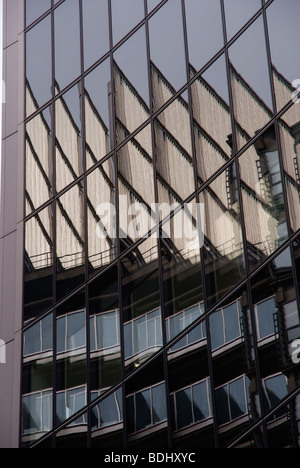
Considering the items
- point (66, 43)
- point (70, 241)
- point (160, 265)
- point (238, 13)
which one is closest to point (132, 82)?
point (66, 43)

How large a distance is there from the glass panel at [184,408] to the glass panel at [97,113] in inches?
264

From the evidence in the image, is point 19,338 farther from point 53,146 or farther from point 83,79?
point 83,79

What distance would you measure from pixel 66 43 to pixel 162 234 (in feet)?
22.0

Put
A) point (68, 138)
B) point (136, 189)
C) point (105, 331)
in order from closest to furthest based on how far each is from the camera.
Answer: point (105, 331), point (136, 189), point (68, 138)

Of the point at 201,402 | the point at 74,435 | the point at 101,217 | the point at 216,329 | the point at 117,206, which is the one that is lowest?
the point at 74,435

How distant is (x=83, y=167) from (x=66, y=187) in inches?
28.4

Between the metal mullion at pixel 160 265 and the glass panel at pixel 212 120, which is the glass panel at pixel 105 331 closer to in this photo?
the metal mullion at pixel 160 265

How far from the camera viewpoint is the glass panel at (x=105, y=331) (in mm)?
18609

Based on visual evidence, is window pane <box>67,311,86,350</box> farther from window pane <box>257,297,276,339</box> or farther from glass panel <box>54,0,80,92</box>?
glass panel <box>54,0,80,92</box>

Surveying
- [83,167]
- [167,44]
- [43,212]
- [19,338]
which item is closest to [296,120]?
[167,44]

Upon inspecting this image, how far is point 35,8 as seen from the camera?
22.7 meters

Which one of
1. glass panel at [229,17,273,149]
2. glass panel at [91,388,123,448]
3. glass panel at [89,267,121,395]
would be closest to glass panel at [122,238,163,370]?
glass panel at [89,267,121,395]

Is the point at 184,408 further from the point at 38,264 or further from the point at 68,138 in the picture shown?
the point at 68,138

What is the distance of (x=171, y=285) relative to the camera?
18656mm
